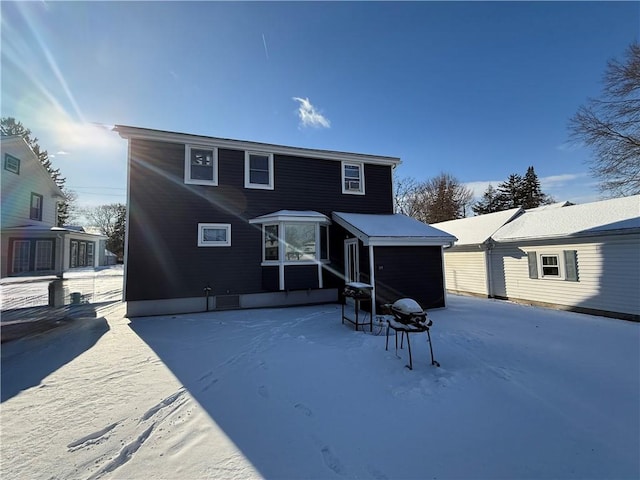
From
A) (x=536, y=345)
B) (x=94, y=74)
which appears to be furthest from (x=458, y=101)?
(x=94, y=74)

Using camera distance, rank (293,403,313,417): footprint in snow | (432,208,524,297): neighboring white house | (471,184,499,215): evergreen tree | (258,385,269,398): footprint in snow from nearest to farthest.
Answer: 1. (293,403,313,417): footprint in snow
2. (258,385,269,398): footprint in snow
3. (432,208,524,297): neighboring white house
4. (471,184,499,215): evergreen tree

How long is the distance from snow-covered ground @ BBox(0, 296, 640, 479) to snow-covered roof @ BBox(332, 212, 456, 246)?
3.16 m

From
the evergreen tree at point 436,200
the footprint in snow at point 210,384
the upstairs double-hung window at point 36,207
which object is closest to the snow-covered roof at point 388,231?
the footprint in snow at point 210,384

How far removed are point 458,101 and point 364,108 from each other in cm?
421

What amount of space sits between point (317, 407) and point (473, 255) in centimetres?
1211

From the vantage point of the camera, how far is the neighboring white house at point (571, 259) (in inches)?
327

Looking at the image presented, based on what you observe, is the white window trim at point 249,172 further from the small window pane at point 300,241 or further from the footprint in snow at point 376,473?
the footprint in snow at point 376,473

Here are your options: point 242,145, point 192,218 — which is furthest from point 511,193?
point 192,218

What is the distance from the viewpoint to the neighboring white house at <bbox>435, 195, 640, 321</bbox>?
8.30 metres

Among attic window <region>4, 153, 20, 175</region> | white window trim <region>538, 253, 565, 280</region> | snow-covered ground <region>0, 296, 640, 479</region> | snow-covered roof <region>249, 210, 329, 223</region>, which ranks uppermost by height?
attic window <region>4, 153, 20, 175</region>

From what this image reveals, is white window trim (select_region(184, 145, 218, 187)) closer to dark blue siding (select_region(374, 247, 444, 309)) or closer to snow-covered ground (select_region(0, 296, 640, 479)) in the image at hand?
snow-covered ground (select_region(0, 296, 640, 479))

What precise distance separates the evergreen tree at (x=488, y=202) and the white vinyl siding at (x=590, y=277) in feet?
83.2

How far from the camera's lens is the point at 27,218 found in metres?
16.1

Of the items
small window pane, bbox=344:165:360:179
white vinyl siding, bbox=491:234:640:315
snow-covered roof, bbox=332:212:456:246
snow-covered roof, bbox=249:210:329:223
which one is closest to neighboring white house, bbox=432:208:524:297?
white vinyl siding, bbox=491:234:640:315
